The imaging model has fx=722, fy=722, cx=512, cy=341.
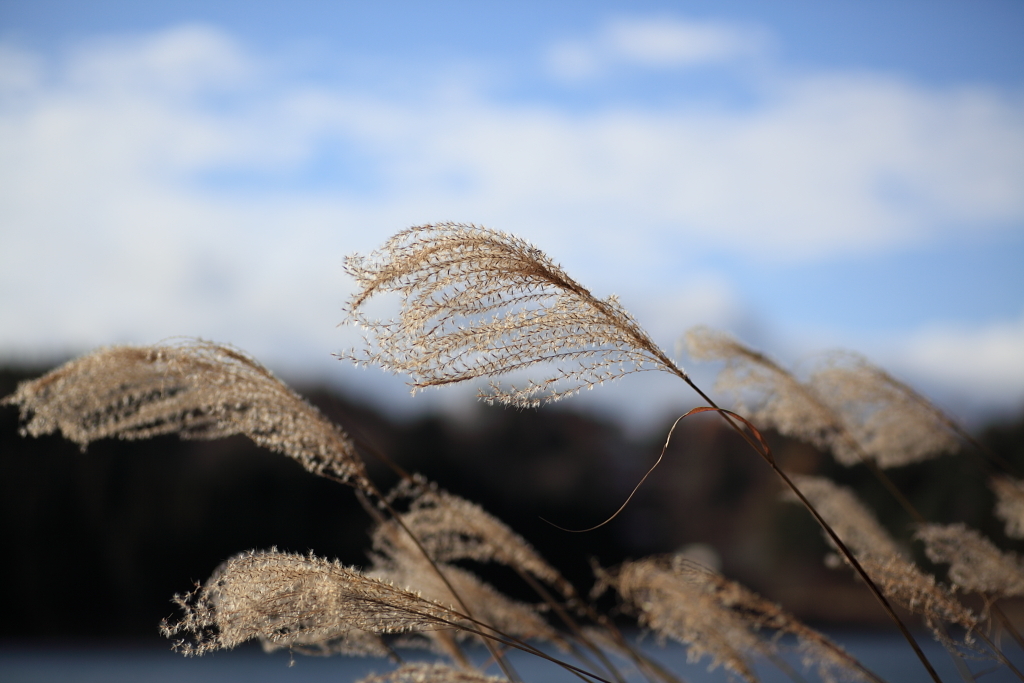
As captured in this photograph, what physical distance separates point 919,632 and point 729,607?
11.9 meters

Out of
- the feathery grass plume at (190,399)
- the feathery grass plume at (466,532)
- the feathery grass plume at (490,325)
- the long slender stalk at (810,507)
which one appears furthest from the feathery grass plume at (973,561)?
the feathery grass plume at (190,399)

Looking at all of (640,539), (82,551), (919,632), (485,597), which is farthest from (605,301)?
(919,632)

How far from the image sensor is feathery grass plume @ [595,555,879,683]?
1.85 meters

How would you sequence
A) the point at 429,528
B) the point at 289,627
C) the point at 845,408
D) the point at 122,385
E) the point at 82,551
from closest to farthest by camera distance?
the point at 289,627 → the point at 122,385 → the point at 429,528 → the point at 845,408 → the point at 82,551

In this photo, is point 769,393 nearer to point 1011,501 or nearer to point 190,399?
point 1011,501

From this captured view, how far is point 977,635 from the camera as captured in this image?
1.57 metres

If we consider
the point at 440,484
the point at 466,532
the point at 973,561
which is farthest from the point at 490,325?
the point at 440,484

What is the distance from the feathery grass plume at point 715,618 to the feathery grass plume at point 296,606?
3.30 feet

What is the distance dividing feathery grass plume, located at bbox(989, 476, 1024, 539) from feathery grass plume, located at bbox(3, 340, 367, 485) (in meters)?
2.34

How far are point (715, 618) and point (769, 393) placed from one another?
765mm

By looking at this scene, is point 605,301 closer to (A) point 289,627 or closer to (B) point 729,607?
(A) point 289,627

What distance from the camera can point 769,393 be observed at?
2.45 m

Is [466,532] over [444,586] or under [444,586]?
over

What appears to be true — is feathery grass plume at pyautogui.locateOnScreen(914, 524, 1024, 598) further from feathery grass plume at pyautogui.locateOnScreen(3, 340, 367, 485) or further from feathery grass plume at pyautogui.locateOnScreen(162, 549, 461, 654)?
feathery grass plume at pyautogui.locateOnScreen(3, 340, 367, 485)
